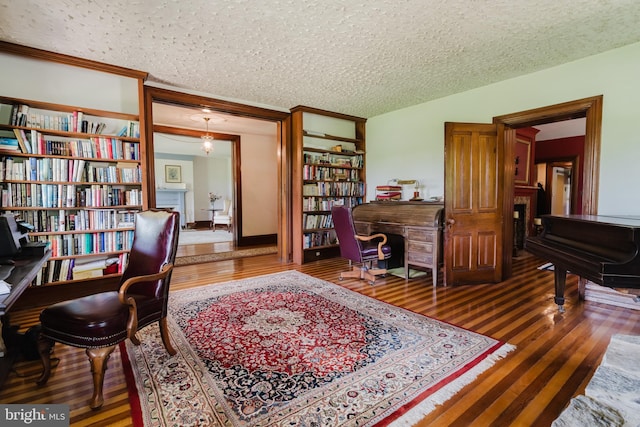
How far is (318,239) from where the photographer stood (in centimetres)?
523

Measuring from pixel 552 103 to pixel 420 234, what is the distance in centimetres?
211

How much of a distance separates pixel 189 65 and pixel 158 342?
2.85 meters

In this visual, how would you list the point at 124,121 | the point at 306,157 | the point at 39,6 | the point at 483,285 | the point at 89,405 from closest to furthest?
the point at 89,405
the point at 39,6
the point at 124,121
the point at 483,285
the point at 306,157

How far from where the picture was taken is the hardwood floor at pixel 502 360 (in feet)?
5.01

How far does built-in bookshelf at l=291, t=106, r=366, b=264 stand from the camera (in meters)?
4.93

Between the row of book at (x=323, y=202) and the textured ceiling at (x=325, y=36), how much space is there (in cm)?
195

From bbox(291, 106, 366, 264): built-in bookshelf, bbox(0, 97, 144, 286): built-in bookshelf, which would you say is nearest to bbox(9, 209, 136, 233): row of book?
bbox(0, 97, 144, 286): built-in bookshelf

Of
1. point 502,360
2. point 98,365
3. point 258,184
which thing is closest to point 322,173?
point 258,184

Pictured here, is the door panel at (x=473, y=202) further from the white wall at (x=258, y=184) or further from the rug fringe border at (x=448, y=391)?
the white wall at (x=258, y=184)

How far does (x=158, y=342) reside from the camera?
2.26m

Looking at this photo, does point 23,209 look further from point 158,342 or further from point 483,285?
point 483,285

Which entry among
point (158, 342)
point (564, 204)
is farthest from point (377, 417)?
point (564, 204)

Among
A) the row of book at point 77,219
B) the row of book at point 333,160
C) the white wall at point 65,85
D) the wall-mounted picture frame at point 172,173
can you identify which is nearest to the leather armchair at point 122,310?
the row of book at point 77,219

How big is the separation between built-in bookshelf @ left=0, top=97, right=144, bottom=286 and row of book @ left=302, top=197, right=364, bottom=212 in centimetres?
246
